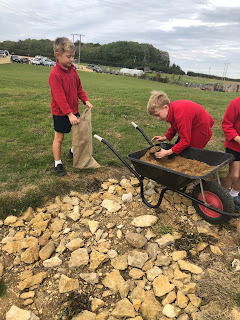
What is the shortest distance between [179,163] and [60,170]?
5.96 ft

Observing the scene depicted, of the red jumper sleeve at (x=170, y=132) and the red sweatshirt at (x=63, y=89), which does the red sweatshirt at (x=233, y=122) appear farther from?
the red sweatshirt at (x=63, y=89)

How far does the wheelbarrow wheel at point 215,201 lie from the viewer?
8.77 feet

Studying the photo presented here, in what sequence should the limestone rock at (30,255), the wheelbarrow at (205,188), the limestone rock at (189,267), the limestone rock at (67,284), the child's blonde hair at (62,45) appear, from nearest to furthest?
1. the limestone rock at (67,284)
2. the limestone rock at (189,267)
3. the limestone rock at (30,255)
4. the wheelbarrow at (205,188)
5. the child's blonde hair at (62,45)

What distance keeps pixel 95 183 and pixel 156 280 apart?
178 cm

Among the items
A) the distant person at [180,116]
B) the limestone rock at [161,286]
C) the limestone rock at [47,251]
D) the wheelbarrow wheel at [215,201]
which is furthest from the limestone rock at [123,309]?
the distant person at [180,116]

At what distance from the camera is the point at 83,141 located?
A: 3645mm

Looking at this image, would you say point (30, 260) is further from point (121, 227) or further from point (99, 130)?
point (99, 130)

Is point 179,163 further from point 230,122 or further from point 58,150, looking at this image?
point 58,150

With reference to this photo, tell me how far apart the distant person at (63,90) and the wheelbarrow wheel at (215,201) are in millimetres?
1955

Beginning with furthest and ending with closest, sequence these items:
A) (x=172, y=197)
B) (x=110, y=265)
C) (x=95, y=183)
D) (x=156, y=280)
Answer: (x=95, y=183), (x=172, y=197), (x=110, y=265), (x=156, y=280)

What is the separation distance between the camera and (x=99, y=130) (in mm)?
6090

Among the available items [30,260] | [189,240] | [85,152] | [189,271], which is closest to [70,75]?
[85,152]

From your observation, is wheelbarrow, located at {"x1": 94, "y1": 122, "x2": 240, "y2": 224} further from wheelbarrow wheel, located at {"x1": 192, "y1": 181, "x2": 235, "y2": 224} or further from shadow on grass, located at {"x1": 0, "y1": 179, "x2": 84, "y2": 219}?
shadow on grass, located at {"x1": 0, "y1": 179, "x2": 84, "y2": 219}

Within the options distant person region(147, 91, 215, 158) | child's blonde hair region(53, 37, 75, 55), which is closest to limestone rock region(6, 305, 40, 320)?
distant person region(147, 91, 215, 158)
